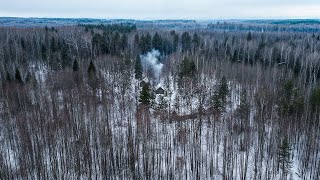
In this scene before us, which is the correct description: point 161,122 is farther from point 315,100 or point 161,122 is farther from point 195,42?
point 195,42

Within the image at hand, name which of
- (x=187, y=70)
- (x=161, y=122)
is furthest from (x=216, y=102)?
(x=187, y=70)

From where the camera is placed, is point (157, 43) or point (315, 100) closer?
point (315, 100)

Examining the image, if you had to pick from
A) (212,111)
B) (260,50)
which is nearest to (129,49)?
(260,50)

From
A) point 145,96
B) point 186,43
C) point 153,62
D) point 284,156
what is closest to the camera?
point 284,156

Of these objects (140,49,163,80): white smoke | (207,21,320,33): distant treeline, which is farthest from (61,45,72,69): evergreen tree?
(207,21,320,33): distant treeline

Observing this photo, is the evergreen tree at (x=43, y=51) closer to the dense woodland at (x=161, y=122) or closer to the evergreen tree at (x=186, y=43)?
the dense woodland at (x=161, y=122)

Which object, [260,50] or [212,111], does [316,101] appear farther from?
[260,50]
